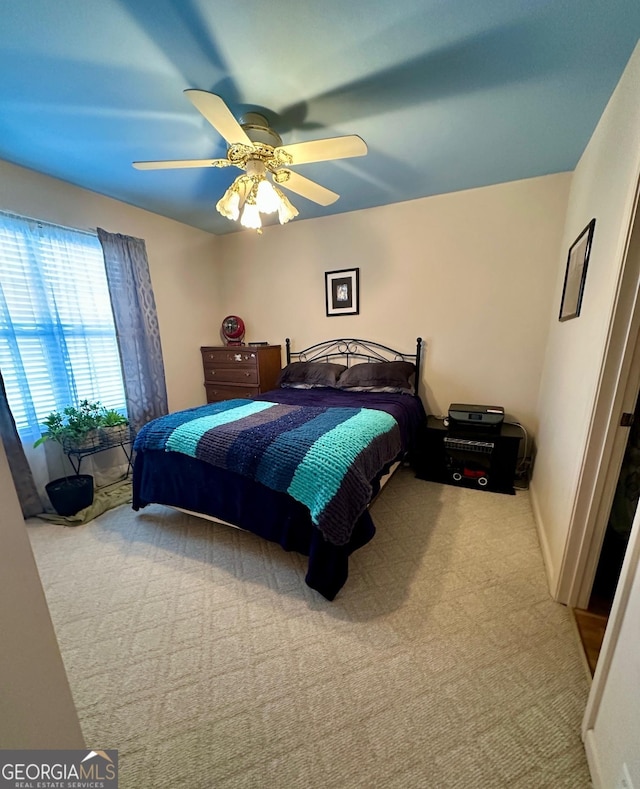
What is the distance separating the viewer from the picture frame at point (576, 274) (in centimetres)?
171

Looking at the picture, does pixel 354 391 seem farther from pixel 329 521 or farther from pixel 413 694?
pixel 413 694

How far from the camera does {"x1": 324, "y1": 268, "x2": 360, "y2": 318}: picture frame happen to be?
3.28m

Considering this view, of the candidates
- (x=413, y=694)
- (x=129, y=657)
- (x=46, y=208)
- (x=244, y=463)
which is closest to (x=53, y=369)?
(x=46, y=208)

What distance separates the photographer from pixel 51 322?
2.48m

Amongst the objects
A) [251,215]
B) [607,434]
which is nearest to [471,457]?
[607,434]

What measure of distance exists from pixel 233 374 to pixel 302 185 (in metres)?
2.22

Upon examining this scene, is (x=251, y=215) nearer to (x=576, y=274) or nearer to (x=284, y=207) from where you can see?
(x=284, y=207)

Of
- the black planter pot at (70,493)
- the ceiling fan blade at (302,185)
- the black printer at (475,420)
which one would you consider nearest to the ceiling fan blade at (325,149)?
the ceiling fan blade at (302,185)

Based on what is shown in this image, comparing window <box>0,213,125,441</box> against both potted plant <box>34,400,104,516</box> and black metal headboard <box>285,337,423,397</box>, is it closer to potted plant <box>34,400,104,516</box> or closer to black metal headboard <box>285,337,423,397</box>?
potted plant <box>34,400,104,516</box>

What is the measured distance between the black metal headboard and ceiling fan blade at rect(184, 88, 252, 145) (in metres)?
2.12

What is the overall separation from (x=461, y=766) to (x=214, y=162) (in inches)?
108

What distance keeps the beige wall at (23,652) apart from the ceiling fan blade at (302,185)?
1.85 metres

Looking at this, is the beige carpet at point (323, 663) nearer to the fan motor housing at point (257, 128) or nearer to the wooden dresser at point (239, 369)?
the wooden dresser at point (239, 369)

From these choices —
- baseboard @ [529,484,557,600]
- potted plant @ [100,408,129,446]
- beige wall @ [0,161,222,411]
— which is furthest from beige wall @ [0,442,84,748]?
beige wall @ [0,161,222,411]
